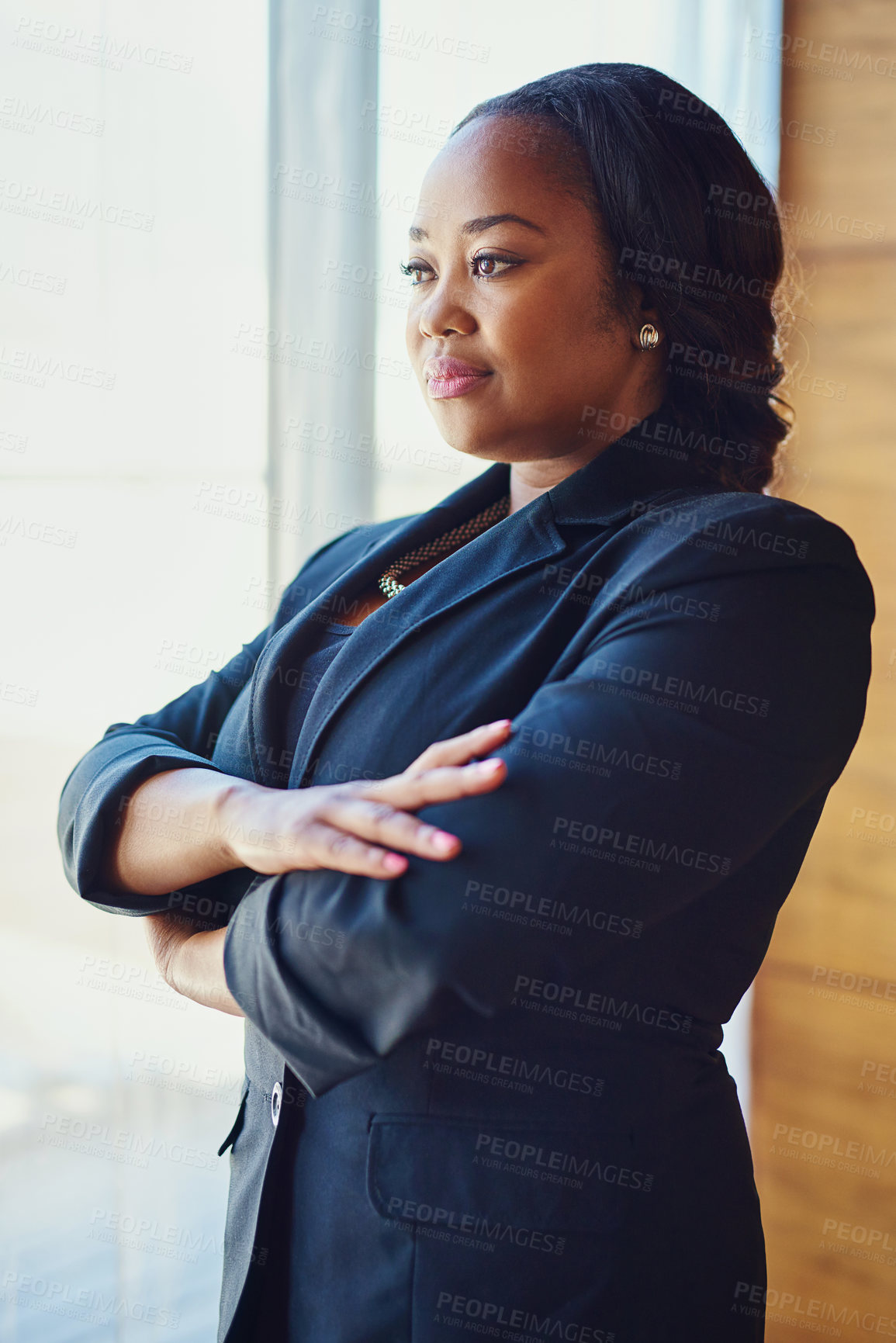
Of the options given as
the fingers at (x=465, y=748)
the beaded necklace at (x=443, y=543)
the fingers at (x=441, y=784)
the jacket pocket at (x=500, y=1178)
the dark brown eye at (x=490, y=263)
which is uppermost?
the dark brown eye at (x=490, y=263)

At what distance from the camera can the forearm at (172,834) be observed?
1.05 meters

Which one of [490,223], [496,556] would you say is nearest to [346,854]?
[496,556]

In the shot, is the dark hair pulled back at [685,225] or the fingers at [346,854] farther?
the dark hair pulled back at [685,225]

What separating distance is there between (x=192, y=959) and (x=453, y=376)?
2.19 ft

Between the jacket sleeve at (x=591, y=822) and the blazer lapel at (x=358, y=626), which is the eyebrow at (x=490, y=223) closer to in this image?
the blazer lapel at (x=358, y=626)

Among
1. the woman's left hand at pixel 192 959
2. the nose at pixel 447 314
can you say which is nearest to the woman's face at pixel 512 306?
the nose at pixel 447 314

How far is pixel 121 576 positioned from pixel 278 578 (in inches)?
10.8

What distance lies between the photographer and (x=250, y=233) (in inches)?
65.9

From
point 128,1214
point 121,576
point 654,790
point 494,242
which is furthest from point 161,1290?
point 494,242

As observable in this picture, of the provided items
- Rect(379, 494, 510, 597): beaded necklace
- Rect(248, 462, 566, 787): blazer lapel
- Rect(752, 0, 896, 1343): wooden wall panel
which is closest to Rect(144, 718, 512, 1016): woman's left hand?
Rect(248, 462, 566, 787): blazer lapel

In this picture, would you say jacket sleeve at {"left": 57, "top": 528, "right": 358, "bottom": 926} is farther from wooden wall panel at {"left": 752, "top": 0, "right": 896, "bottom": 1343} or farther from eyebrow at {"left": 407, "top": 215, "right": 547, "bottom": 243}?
wooden wall panel at {"left": 752, "top": 0, "right": 896, "bottom": 1343}

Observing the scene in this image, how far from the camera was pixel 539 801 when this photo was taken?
88 centimetres

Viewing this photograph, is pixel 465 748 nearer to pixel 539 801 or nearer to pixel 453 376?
pixel 539 801

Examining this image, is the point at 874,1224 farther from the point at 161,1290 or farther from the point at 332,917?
the point at 332,917
